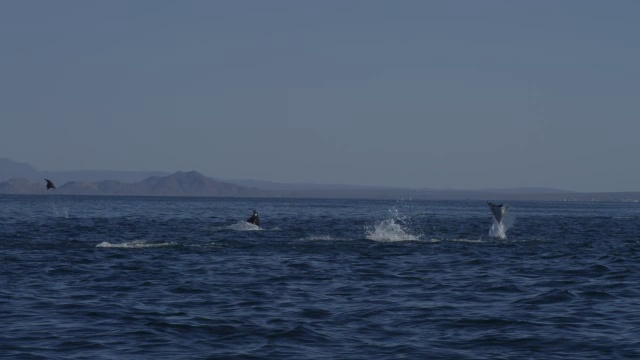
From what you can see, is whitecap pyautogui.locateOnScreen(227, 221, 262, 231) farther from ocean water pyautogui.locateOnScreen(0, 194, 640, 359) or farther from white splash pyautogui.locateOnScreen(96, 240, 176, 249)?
ocean water pyautogui.locateOnScreen(0, 194, 640, 359)

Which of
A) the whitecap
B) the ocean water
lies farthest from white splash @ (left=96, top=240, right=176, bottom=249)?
the whitecap

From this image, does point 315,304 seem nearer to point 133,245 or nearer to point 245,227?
Answer: point 133,245

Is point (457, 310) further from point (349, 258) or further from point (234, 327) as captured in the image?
point (349, 258)

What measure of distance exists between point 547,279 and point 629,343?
1002cm

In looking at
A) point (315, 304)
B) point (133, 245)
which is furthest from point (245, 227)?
point (315, 304)

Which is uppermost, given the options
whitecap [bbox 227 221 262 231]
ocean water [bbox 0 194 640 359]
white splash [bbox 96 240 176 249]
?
whitecap [bbox 227 221 262 231]

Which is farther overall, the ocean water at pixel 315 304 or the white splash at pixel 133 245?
the white splash at pixel 133 245

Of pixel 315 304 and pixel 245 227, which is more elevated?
pixel 245 227

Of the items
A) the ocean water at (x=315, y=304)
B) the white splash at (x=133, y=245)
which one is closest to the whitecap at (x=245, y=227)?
the white splash at (x=133, y=245)

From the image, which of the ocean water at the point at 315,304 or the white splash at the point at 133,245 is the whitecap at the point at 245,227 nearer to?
the white splash at the point at 133,245

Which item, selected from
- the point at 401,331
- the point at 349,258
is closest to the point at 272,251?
the point at 349,258

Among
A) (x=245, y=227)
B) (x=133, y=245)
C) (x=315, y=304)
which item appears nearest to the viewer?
(x=315, y=304)

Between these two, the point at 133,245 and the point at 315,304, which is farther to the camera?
the point at 133,245

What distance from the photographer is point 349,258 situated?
34.4 m
